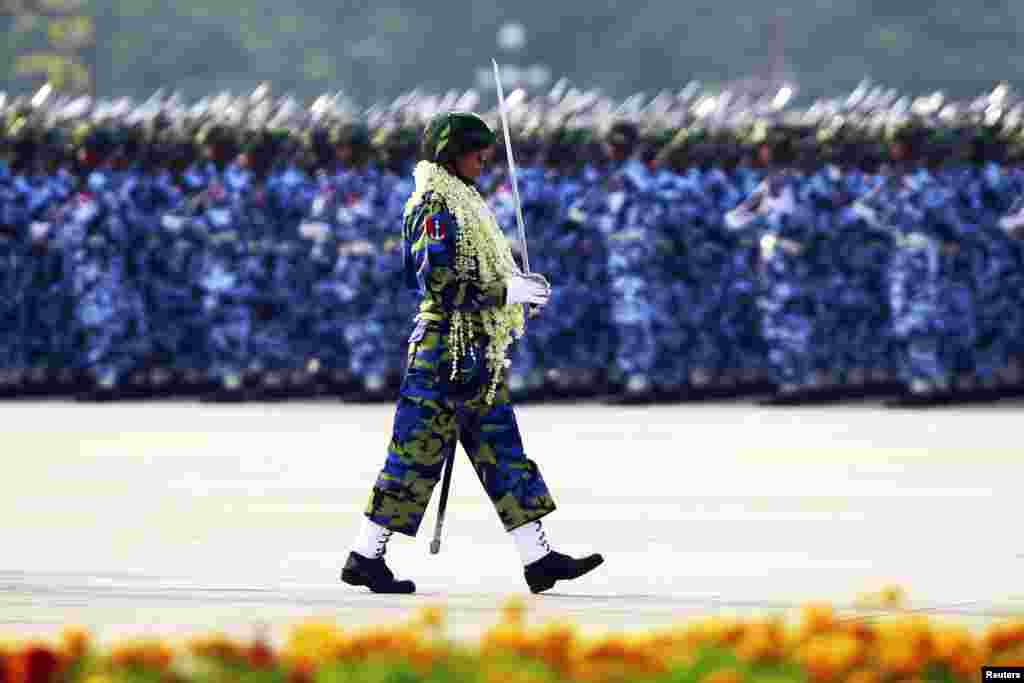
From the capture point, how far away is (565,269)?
76.2 ft

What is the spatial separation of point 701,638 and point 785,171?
592 inches

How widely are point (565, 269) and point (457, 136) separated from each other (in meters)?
11.5

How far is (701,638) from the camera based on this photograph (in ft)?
26.0

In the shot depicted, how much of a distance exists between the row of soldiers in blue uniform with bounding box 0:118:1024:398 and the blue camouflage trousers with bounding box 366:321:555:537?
35.8 feet

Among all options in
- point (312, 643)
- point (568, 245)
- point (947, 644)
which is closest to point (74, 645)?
point (312, 643)

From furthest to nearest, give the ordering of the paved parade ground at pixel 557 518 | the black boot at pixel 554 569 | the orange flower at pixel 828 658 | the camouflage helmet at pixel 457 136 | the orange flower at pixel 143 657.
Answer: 1. the camouflage helmet at pixel 457 136
2. the black boot at pixel 554 569
3. the paved parade ground at pixel 557 518
4. the orange flower at pixel 143 657
5. the orange flower at pixel 828 658

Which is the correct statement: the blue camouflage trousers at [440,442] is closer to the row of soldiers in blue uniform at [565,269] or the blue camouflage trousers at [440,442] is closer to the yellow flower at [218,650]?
the yellow flower at [218,650]

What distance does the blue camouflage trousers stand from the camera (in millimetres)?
11633

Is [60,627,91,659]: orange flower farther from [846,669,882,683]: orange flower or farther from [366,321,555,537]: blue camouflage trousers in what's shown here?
[366,321,555,537]: blue camouflage trousers

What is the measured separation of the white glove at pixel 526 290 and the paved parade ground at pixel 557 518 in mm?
1145

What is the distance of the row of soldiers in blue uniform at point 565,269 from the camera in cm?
2241

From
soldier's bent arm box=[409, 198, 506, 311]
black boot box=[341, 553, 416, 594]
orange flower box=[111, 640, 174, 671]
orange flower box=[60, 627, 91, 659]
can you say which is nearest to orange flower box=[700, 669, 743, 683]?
orange flower box=[111, 640, 174, 671]

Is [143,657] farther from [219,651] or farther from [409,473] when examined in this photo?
[409,473]

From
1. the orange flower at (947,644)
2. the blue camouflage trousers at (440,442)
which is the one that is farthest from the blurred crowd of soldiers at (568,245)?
the orange flower at (947,644)
